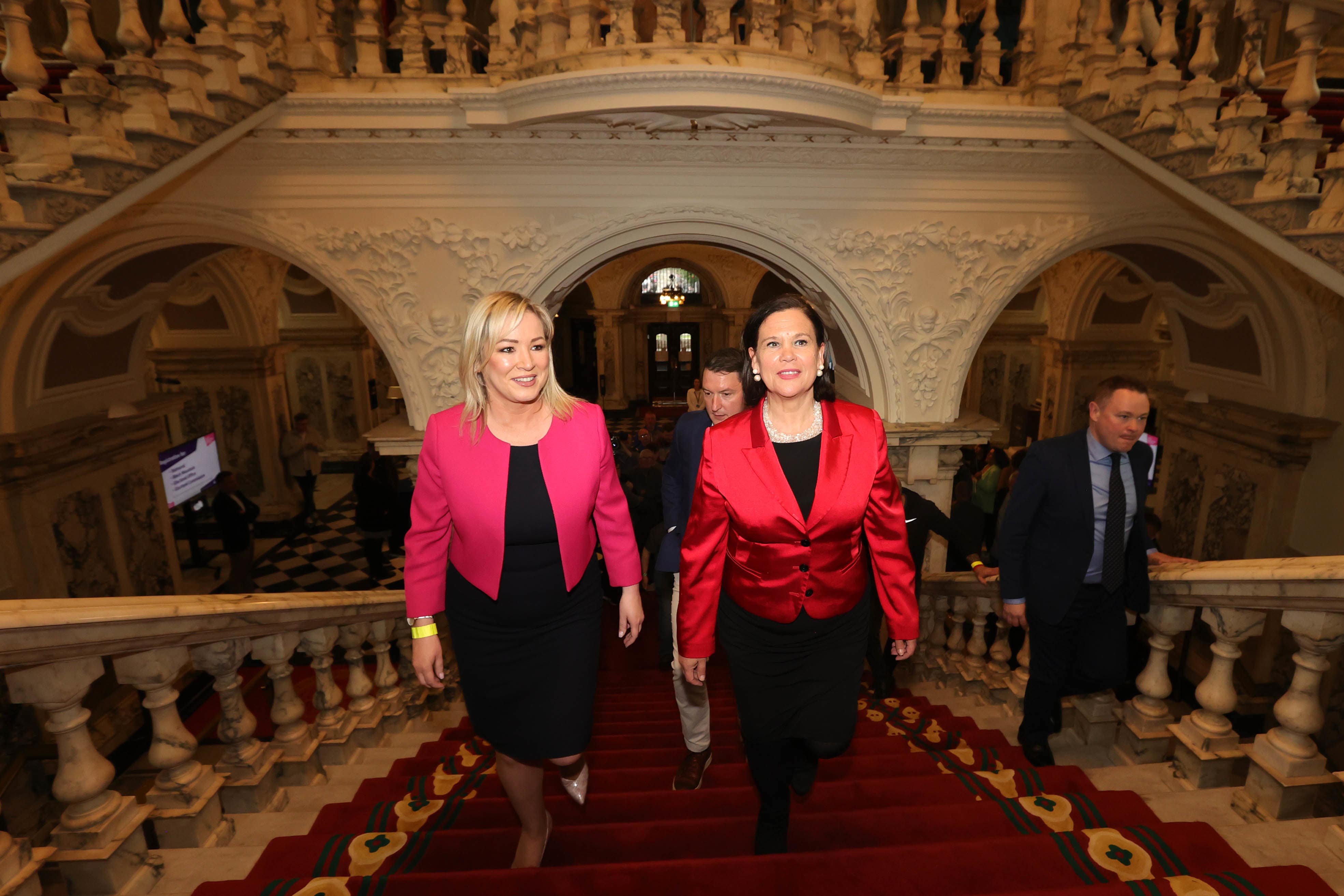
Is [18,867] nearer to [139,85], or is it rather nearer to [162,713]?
[162,713]

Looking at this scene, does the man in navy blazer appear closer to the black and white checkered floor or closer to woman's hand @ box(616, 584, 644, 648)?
woman's hand @ box(616, 584, 644, 648)

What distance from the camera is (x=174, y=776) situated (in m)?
2.22

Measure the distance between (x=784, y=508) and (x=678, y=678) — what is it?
1.24 m

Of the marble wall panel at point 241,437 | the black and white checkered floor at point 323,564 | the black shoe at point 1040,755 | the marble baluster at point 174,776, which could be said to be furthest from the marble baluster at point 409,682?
the marble wall panel at point 241,437

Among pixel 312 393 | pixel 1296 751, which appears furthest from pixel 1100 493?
pixel 312 393

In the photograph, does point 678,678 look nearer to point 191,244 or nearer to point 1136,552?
point 1136,552

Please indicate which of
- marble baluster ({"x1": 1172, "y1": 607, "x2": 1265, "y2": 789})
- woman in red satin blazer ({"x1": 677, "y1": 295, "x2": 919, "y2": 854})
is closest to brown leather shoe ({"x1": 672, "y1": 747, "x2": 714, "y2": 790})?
woman in red satin blazer ({"x1": 677, "y1": 295, "x2": 919, "y2": 854})

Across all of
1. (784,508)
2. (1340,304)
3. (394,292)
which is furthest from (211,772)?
(1340,304)

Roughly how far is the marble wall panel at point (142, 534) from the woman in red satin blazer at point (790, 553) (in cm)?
662

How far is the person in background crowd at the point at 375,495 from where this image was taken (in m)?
7.37

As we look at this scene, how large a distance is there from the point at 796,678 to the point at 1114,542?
1433 millimetres

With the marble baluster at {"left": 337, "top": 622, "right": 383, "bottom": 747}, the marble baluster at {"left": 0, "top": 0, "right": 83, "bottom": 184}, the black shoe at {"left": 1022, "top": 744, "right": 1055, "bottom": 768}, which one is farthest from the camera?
the marble baluster at {"left": 337, "top": 622, "right": 383, "bottom": 747}

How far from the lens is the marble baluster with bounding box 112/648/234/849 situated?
216 centimetres

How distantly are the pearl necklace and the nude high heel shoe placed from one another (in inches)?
49.0
